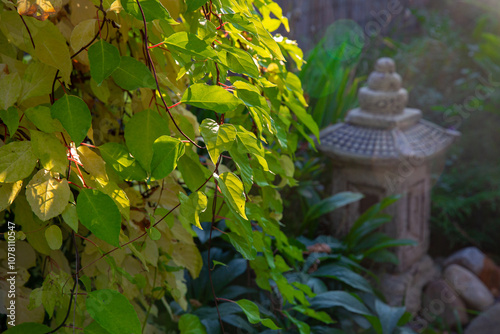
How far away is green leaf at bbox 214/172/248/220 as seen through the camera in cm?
58

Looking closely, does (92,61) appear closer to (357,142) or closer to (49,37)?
(49,37)

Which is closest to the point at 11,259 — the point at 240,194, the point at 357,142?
the point at 240,194

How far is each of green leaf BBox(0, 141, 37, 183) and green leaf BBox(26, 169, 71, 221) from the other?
0.02 meters

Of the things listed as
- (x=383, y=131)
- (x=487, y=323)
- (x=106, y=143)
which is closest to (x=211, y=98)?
(x=106, y=143)

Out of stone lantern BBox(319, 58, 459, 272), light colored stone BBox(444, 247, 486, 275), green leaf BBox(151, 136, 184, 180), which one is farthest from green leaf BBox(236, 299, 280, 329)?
light colored stone BBox(444, 247, 486, 275)

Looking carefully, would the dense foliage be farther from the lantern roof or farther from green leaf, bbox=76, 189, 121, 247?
the lantern roof

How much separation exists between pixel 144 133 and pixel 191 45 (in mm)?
137

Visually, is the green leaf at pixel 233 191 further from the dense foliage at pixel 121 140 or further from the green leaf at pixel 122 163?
the green leaf at pixel 122 163

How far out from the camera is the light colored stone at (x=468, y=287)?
2.89 m

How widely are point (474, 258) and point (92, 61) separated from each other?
122 inches

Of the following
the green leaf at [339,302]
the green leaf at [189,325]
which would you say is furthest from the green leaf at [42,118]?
the green leaf at [339,302]

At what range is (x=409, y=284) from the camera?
2545 millimetres

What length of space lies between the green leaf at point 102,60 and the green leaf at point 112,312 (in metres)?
0.28

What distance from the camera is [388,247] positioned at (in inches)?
96.9
